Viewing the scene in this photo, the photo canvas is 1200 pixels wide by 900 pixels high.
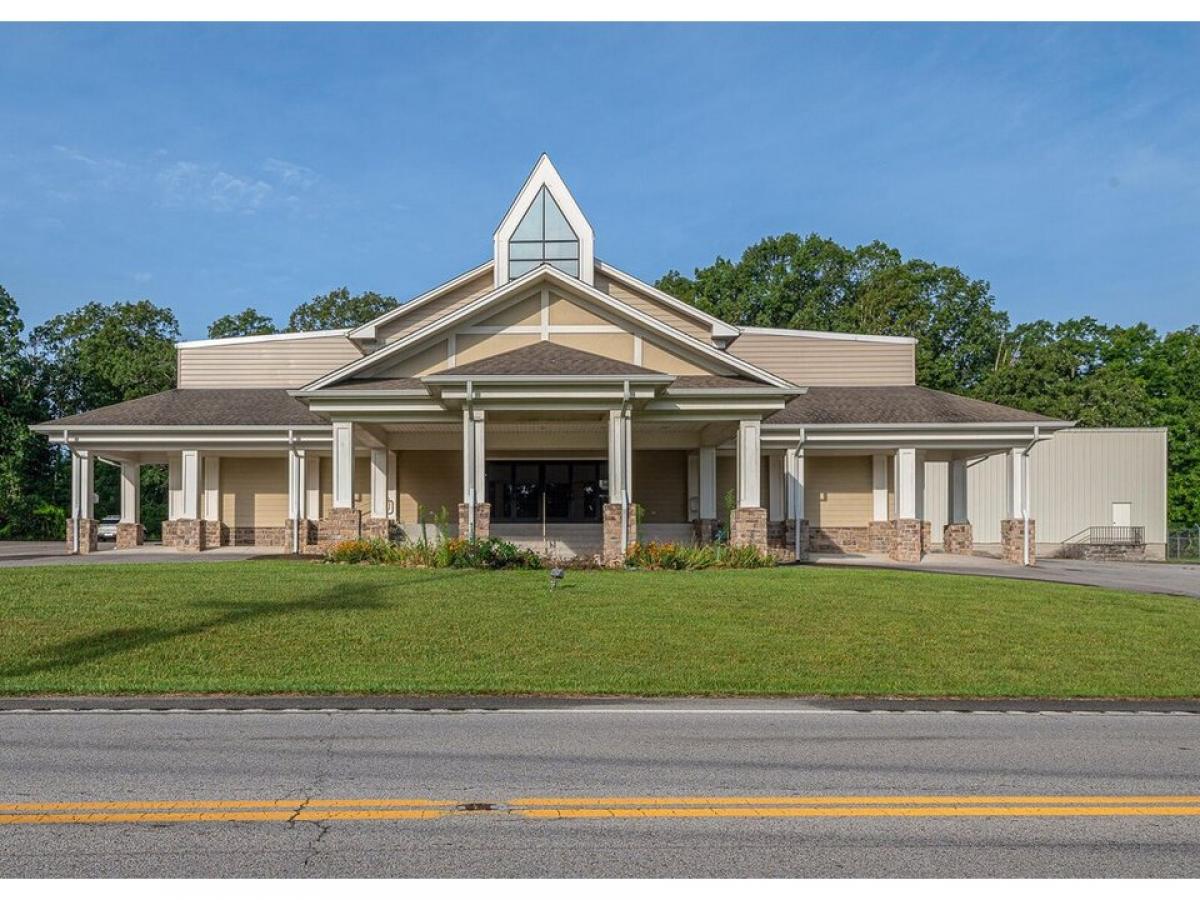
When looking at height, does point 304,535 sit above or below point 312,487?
below

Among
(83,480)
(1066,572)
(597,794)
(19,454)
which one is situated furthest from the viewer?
(19,454)

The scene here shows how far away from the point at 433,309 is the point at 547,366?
7.61 m

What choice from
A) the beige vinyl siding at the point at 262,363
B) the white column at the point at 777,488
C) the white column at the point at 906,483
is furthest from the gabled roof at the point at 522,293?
the beige vinyl siding at the point at 262,363

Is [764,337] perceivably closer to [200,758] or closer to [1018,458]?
[1018,458]

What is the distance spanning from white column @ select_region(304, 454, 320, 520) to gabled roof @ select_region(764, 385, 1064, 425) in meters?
13.3

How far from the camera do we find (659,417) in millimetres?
21922

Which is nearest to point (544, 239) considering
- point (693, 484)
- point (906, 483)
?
point (693, 484)

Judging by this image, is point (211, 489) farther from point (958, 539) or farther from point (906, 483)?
point (958, 539)

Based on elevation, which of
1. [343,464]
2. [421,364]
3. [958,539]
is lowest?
[958,539]

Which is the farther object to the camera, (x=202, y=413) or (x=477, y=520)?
(x=202, y=413)

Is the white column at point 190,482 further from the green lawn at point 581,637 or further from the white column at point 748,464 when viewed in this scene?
the white column at point 748,464

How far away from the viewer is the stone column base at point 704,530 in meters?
23.4

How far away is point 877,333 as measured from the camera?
5647 centimetres

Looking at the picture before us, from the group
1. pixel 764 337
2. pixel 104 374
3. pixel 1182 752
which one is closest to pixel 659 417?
pixel 764 337
